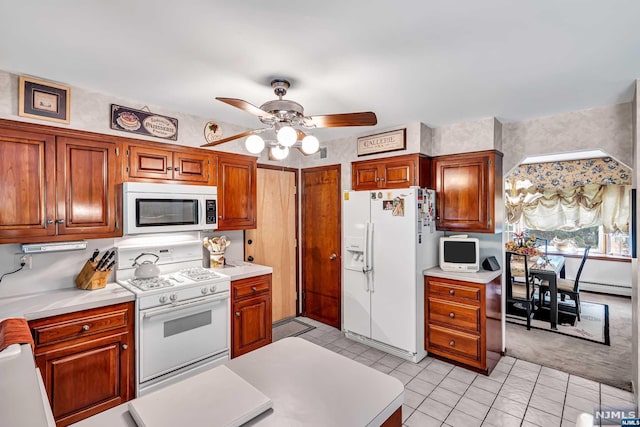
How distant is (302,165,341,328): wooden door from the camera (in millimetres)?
4141

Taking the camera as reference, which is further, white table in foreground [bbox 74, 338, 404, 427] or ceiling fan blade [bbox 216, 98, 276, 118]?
ceiling fan blade [bbox 216, 98, 276, 118]

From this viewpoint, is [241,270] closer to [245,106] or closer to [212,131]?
[212,131]

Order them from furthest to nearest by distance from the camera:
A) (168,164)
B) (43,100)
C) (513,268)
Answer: (513,268) < (168,164) < (43,100)

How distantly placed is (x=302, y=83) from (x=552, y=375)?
347cm

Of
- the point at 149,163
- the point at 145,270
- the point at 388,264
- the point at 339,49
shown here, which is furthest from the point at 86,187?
the point at 388,264

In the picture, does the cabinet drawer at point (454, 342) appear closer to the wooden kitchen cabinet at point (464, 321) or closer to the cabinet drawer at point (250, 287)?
the wooden kitchen cabinet at point (464, 321)

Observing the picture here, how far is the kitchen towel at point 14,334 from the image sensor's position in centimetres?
127

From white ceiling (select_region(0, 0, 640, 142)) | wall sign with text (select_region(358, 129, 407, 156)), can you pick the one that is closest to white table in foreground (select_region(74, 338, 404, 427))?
white ceiling (select_region(0, 0, 640, 142))

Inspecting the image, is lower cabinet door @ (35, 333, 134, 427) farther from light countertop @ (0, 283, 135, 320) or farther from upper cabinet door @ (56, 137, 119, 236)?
upper cabinet door @ (56, 137, 119, 236)

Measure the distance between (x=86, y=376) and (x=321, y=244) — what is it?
276 cm

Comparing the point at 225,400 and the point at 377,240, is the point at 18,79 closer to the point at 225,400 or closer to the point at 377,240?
the point at 225,400

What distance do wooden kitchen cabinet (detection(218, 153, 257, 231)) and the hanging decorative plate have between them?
20cm

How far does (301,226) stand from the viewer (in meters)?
4.56

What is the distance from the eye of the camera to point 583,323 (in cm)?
433
